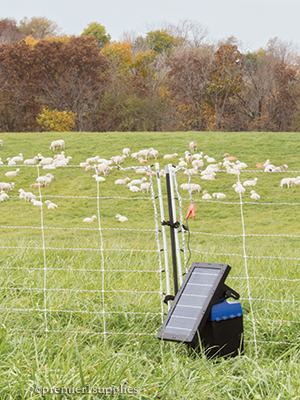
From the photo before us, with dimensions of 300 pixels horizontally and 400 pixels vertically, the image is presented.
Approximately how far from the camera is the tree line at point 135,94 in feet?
59.4

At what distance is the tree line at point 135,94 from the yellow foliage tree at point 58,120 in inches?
1.8

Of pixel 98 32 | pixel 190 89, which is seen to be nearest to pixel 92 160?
pixel 190 89

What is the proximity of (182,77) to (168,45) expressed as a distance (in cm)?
908

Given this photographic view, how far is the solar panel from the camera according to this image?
1899 mm

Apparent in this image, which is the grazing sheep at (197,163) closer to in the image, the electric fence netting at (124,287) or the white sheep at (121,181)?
the white sheep at (121,181)

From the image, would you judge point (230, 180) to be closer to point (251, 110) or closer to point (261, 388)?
point (261, 388)

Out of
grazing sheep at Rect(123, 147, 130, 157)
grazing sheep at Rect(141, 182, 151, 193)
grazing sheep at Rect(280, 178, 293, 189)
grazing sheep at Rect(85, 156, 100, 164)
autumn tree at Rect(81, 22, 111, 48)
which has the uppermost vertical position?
autumn tree at Rect(81, 22, 111, 48)

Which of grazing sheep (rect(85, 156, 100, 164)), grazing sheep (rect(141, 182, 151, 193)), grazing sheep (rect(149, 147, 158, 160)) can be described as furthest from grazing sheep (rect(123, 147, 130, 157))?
grazing sheep (rect(141, 182, 151, 193))

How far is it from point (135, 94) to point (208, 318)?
57.7ft

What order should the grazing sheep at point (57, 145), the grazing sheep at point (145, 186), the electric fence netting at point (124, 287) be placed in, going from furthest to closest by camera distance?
the grazing sheep at point (57, 145) → the grazing sheep at point (145, 186) → the electric fence netting at point (124, 287)

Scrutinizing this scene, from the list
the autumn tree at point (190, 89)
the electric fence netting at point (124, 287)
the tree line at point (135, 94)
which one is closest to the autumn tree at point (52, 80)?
the tree line at point (135, 94)

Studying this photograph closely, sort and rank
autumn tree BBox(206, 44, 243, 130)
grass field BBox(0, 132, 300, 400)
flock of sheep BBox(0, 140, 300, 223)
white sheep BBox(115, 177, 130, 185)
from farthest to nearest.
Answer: autumn tree BBox(206, 44, 243, 130) < white sheep BBox(115, 177, 130, 185) < flock of sheep BBox(0, 140, 300, 223) < grass field BBox(0, 132, 300, 400)

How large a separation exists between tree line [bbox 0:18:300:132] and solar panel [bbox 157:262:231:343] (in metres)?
16.5

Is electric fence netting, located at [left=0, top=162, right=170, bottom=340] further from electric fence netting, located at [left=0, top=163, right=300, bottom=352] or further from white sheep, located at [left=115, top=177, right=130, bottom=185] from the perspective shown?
white sheep, located at [left=115, top=177, right=130, bottom=185]
